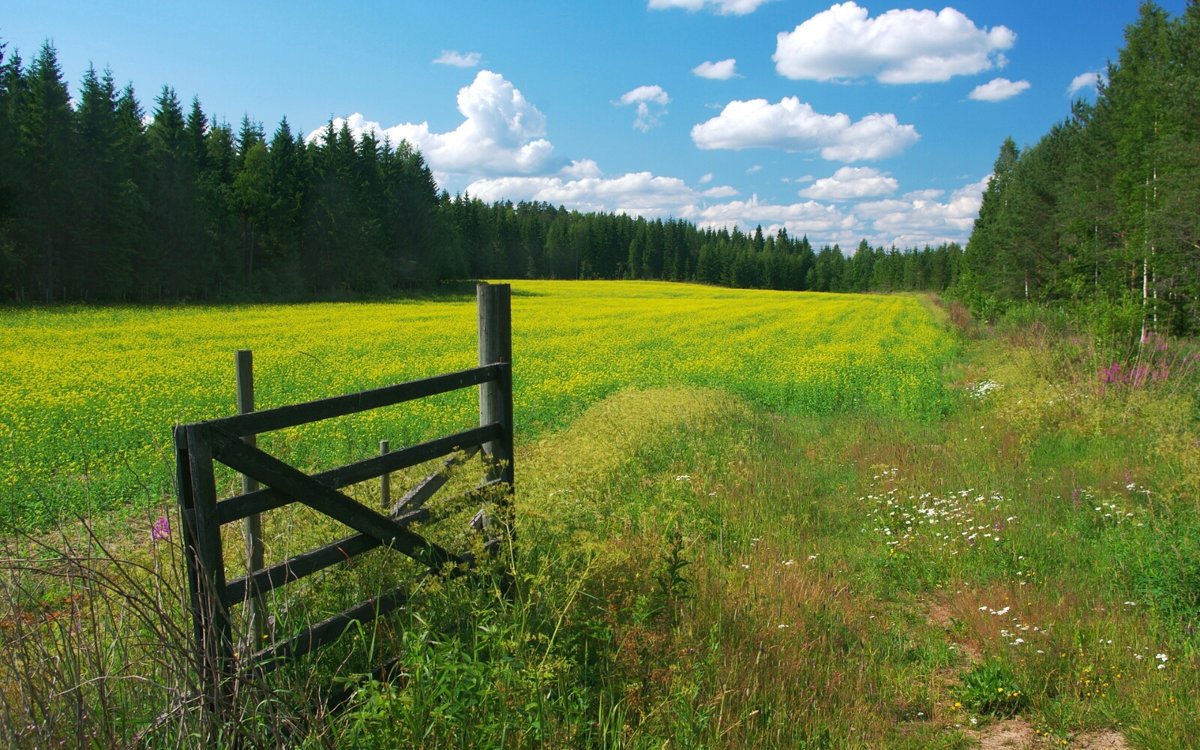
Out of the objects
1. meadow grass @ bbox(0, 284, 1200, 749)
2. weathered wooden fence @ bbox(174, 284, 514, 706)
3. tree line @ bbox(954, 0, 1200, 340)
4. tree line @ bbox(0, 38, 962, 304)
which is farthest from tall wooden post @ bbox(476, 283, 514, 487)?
tree line @ bbox(0, 38, 962, 304)

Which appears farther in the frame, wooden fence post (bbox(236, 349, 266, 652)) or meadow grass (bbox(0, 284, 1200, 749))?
wooden fence post (bbox(236, 349, 266, 652))

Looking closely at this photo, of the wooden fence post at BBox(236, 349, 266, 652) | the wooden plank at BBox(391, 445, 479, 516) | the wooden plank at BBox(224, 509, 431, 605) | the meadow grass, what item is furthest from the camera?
the wooden plank at BBox(391, 445, 479, 516)

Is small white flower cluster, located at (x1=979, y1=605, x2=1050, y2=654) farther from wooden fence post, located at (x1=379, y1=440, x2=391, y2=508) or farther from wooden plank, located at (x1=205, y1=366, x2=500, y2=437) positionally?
wooden fence post, located at (x1=379, y1=440, x2=391, y2=508)

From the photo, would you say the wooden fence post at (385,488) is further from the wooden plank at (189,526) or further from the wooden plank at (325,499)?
the wooden plank at (189,526)

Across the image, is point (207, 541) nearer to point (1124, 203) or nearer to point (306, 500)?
point (306, 500)

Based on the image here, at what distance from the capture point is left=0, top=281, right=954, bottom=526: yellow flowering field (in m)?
10.0

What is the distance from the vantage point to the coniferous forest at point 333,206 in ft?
95.3

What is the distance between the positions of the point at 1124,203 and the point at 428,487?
1535 inches

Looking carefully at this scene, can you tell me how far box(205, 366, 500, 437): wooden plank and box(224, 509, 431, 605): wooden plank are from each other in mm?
649

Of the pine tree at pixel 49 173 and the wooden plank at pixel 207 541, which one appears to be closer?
the wooden plank at pixel 207 541

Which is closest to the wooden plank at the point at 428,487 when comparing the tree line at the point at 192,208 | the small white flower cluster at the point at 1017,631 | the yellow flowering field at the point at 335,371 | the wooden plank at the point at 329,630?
the wooden plank at the point at 329,630

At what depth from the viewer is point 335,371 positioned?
19.7 meters

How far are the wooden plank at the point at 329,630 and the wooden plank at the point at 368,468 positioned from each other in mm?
617

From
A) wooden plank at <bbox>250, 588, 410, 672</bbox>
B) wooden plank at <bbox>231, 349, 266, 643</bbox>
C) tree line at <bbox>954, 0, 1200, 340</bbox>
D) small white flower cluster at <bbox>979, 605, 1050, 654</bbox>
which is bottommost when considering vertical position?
small white flower cluster at <bbox>979, 605, 1050, 654</bbox>
